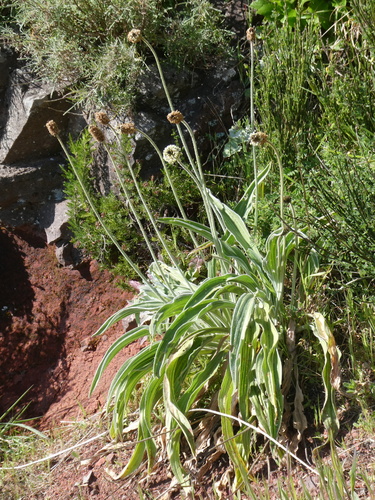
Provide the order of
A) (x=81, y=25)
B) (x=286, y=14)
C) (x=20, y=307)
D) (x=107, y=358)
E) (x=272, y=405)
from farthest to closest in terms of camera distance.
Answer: (x=20, y=307)
(x=81, y=25)
(x=286, y=14)
(x=107, y=358)
(x=272, y=405)

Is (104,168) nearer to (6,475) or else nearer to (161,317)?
(161,317)

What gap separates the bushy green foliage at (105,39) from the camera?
396 cm

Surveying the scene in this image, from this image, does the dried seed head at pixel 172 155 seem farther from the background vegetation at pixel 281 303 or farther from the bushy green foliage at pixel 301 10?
the bushy green foliage at pixel 301 10

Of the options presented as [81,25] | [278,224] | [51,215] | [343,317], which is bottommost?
[343,317]

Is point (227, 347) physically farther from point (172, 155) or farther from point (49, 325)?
→ point (49, 325)

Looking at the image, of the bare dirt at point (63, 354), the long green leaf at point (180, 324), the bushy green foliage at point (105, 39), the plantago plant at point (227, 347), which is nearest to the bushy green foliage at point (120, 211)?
the bare dirt at point (63, 354)

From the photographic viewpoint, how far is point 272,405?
250cm

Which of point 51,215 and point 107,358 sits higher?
point 51,215

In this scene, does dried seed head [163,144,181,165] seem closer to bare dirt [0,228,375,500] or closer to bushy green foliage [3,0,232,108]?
bare dirt [0,228,375,500]

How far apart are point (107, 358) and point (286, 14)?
2557 mm

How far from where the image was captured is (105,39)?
13.7 feet

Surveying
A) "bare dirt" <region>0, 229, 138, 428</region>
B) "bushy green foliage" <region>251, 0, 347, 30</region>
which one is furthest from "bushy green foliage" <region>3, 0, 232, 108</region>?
"bare dirt" <region>0, 229, 138, 428</region>

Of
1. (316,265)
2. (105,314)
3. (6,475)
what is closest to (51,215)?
(105,314)

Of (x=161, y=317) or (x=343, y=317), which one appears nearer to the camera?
(x=161, y=317)
